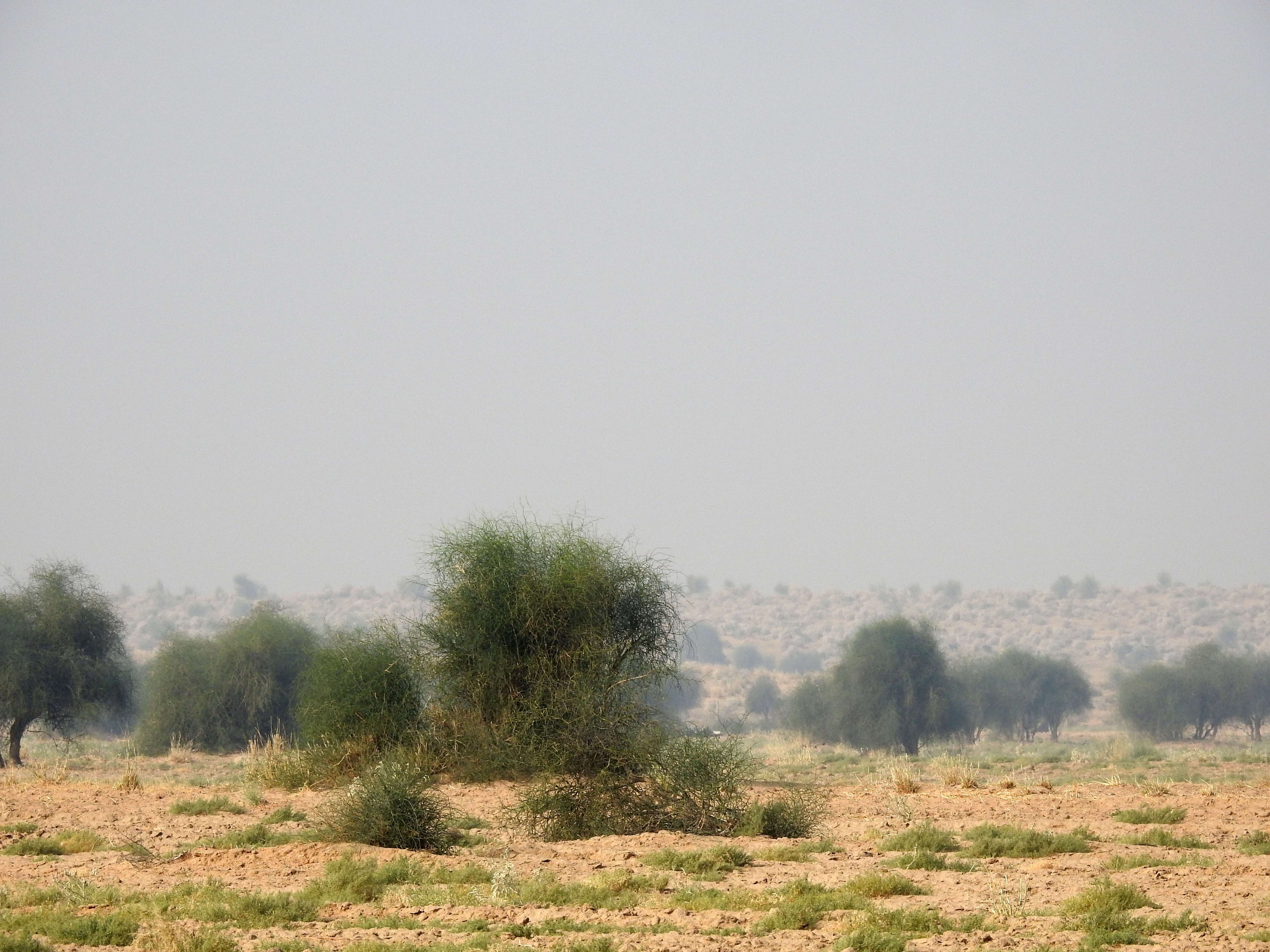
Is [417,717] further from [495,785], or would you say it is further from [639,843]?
[639,843]

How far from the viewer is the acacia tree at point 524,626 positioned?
896 inches

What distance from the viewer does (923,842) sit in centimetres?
1566

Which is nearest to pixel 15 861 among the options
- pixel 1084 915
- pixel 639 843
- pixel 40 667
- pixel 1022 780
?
pixel 639 843

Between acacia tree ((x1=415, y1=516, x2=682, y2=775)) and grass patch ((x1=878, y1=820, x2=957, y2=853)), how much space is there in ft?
20.4

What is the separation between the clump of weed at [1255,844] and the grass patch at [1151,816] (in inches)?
64.6

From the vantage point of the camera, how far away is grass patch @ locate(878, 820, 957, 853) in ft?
51.2

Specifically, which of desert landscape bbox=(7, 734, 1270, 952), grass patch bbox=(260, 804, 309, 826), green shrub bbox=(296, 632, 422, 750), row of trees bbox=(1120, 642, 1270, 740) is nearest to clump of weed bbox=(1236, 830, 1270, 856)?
desert landscape bbox=(7, 734, 1270, 952)

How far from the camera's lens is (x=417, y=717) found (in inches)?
985

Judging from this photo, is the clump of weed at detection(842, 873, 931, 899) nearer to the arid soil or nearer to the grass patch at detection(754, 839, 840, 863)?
the arid soil

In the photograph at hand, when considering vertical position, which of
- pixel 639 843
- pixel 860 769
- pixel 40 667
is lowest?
pixel 860 769

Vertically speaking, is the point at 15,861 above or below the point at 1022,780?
above

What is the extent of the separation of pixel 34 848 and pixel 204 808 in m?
4.24

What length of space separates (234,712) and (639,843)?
95.2 ft

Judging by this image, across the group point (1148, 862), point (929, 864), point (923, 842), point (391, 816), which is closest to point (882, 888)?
point (929, 864)
